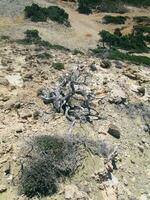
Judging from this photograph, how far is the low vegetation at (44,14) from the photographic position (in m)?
38.4

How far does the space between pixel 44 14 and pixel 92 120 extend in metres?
21.6

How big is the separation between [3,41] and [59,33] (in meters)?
9.56

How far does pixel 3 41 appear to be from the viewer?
27016mm

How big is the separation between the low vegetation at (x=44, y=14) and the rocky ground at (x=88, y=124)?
12.4 meters

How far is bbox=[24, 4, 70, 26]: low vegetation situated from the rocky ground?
12359 mm

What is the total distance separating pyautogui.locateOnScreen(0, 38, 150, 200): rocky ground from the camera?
52.5ft

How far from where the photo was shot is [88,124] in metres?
19.0

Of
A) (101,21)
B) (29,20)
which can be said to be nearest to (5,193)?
(29,20)

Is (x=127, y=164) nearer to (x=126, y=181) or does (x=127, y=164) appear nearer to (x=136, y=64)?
(x=126, y=181)

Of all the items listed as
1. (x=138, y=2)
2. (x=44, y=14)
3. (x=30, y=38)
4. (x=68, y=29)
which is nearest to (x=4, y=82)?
(x=30, y=38)

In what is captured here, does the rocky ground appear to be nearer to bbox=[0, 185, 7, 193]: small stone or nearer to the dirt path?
bbox=[0, 185, 7, 193]: small stone

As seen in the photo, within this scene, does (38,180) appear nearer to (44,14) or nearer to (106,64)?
(106,64)

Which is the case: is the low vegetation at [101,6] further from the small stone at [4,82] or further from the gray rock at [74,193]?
the gray rock at [74,193]

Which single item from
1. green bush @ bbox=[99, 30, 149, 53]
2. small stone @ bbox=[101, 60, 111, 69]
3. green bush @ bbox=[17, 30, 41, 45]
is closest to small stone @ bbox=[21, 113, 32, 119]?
small stone @ bbox=[101, 60, 111, 69]
